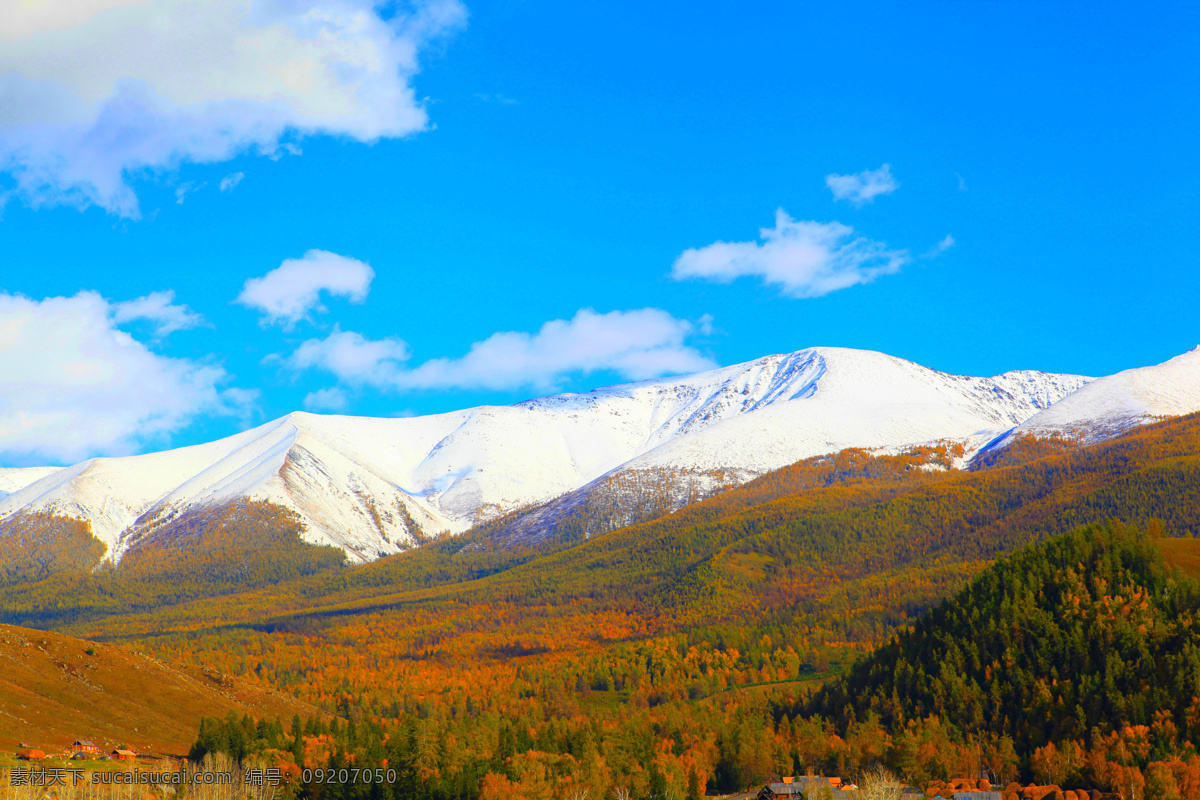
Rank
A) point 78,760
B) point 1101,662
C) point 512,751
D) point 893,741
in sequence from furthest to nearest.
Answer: point 1101,662, point 893,741, point 512,751, point 78,760

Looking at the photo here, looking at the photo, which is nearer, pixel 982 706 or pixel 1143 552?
pixel 982 706

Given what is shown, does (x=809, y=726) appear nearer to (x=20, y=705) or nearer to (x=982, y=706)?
(x=982, y=706)

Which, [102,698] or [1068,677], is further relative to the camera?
[1068,677]

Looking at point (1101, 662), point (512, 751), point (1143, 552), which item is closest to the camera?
point (512, 751)

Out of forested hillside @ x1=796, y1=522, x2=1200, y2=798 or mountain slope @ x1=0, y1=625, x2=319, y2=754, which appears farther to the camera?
forested hillside @ x1=796, y1=522, x2=1200, y2=798

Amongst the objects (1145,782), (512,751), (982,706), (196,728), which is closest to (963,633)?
(982,706)

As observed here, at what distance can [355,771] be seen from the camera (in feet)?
419

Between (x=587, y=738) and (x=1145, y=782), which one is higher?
(x=587, y=738)

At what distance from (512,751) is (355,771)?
83.5 feet

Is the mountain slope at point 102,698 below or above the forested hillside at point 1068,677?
above

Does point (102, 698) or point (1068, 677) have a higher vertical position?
point (102, 698)

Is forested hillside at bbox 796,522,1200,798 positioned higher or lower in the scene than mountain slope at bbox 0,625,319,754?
lower

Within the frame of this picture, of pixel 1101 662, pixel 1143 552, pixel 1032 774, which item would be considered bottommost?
pixel 1032 774

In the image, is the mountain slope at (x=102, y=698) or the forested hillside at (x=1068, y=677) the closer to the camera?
the mountain slope at (x=102, y=698)
